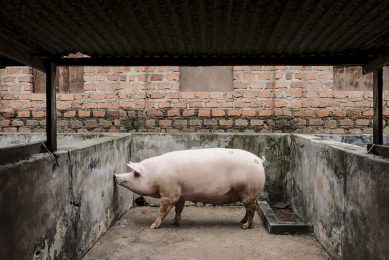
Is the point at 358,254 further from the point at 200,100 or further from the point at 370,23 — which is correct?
the point at 200,100

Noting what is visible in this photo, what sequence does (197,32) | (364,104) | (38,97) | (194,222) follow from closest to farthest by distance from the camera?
(197,32)
(194,222)
(364,104)
(38,97)

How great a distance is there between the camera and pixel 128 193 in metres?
5.35

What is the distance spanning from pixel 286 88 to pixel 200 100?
1316 mm

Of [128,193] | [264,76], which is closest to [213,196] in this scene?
[128,193]

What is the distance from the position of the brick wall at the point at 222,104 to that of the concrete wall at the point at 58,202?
186 cm

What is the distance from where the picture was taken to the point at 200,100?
6418mm

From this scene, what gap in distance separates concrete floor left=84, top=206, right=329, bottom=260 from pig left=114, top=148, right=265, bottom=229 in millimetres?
221

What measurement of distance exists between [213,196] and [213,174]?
0.24 meters

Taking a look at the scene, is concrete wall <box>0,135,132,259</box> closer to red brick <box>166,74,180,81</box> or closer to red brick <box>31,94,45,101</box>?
red brick <box>166,74,180,81</box>

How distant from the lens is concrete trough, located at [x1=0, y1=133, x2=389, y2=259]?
229cm

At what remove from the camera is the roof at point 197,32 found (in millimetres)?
2055

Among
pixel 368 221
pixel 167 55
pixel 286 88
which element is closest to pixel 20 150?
pixel 167 55

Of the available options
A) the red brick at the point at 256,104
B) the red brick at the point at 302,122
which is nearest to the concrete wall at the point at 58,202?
the red brick at the point at 256,104

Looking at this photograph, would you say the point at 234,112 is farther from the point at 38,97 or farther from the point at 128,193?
the point at 38,97
